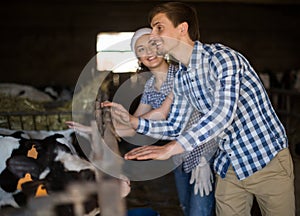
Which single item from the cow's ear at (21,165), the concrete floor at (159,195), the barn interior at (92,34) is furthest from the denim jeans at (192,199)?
the barn interior at (92,34)

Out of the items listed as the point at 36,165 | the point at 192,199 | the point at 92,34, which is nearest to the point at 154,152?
the point at 192,199

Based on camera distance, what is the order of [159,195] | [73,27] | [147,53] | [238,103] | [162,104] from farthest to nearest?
[73,27], [159,195], [162,104], [147,53], [238,103]

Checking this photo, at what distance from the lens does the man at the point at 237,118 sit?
174cm

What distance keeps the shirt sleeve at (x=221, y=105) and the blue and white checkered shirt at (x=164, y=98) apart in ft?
1.53

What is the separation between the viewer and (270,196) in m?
1.85

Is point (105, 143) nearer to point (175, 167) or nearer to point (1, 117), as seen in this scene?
point (175, 167)

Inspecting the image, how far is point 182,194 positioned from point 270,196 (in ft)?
2.00

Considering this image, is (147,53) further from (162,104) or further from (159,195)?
(159,195)

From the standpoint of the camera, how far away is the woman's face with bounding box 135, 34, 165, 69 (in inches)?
78.0

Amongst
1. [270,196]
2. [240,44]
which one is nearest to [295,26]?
[240,44]

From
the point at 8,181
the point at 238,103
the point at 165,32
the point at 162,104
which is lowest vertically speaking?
the point at 8,181

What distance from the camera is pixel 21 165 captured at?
8.79ft

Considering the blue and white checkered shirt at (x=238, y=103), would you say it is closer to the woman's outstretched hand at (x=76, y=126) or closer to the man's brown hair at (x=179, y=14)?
the man's brown hair at (x=179, y=14)

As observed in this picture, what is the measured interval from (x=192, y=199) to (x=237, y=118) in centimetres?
64
